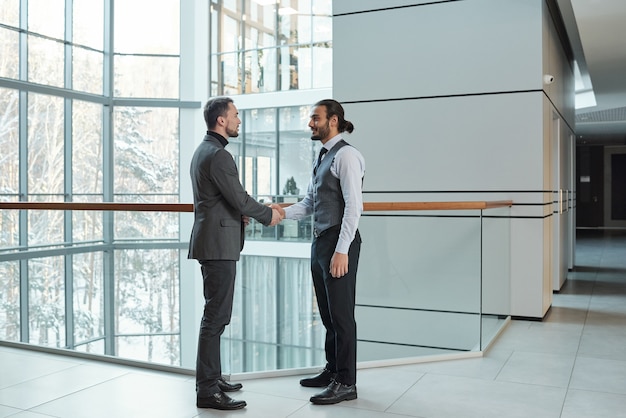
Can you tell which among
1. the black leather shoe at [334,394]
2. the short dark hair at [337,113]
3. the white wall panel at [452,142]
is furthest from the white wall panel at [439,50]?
the black leather shoe at [334,394]

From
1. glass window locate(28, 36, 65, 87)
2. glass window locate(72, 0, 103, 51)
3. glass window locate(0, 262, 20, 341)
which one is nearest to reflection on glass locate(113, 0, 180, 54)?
glass window locate(72, 0, 103, 51)

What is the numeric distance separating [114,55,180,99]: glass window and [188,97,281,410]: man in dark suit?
40.9 ft

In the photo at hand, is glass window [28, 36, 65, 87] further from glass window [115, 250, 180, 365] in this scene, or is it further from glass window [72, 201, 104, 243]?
glass window [115, 250, 180, 365]

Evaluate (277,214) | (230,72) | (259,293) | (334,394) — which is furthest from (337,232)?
(230,72)

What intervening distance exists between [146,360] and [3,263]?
6.23 feet

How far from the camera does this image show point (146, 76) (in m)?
15.7

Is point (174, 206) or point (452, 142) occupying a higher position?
point (452, 142)

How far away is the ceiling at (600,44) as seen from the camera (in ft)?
22.7

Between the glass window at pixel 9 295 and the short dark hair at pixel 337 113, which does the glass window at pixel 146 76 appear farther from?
the short dark hair at pixel 337 113

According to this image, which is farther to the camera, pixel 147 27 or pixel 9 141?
pixel 147 27

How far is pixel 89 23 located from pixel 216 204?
41.0 feet

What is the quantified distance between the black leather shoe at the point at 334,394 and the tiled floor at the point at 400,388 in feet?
0.13

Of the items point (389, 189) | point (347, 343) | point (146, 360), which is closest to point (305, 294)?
point (347, 343)

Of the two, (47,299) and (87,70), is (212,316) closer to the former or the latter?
(47,299)
